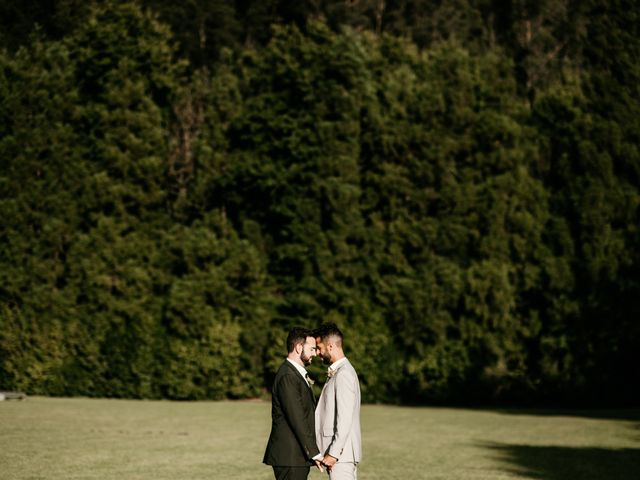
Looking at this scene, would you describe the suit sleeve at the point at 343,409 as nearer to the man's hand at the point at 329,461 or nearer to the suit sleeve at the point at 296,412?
the man's hand at the point at 329,461

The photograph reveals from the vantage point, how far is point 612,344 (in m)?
27.8

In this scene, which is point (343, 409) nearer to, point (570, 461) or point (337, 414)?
point (337, 414)

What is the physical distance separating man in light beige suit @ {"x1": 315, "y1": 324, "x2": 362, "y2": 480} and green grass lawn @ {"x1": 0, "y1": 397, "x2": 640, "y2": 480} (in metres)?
6.03

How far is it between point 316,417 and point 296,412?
328 mm

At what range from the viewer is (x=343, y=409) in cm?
708

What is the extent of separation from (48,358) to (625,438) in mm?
19839

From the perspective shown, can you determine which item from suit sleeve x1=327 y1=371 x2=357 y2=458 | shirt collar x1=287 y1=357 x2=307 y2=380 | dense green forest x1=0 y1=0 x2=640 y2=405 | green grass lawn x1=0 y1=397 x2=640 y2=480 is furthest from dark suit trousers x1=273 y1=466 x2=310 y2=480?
dense green forest x1=0 y1=0 x2=640 y2=405

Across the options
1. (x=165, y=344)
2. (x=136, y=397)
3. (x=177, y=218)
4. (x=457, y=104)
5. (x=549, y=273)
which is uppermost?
(x=457, y=104)

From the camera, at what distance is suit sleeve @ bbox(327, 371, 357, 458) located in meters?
7.03

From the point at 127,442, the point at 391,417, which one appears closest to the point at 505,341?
the point at 391,417

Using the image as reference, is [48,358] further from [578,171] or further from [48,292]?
[578,171]

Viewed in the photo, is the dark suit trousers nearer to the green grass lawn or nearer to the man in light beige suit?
the man in light beige suit

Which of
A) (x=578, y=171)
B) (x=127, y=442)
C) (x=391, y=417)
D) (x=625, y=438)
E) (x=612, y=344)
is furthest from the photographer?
(x=578, y=171)

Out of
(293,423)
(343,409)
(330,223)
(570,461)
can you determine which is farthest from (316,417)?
(330,223)
